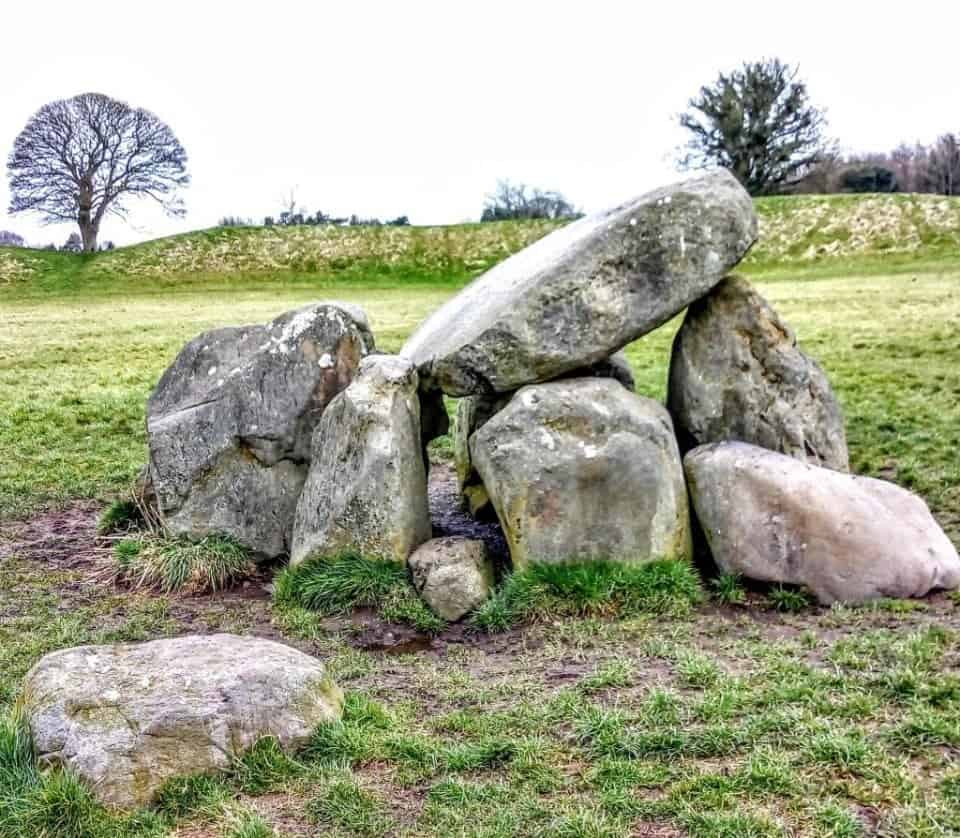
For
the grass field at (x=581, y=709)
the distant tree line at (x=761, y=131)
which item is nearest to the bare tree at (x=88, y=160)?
the distant tree line at (x=761, y=131)

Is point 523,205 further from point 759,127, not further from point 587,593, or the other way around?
point 587,593

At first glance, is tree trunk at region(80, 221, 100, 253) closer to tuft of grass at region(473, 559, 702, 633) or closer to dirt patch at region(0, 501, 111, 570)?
dirt patch at region(0, 501, 111, 570)

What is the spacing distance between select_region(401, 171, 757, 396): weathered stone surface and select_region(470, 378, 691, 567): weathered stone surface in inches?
16.0

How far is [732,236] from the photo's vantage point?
7496 mm

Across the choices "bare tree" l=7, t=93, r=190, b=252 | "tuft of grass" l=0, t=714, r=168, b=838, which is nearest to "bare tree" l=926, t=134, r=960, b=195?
"bare tree" l=7, t=93, r=190, b=252

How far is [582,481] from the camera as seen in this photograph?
272 inches

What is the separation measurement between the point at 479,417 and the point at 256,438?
1.96 m

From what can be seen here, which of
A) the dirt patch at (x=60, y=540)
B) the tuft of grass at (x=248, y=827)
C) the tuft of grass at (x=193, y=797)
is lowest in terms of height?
the tuft of grass at (x=248, y=827)

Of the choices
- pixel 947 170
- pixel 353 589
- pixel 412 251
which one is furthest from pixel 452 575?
pixel 947 170

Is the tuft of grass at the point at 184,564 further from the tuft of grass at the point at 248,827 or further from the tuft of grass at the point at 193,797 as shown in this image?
the tuft of grass at the point at 248,827

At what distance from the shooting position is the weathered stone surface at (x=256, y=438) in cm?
832

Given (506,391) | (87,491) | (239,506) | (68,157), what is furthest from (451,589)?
(68,157)

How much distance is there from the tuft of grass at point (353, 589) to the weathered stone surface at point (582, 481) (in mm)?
840

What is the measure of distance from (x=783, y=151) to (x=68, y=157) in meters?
35.1
